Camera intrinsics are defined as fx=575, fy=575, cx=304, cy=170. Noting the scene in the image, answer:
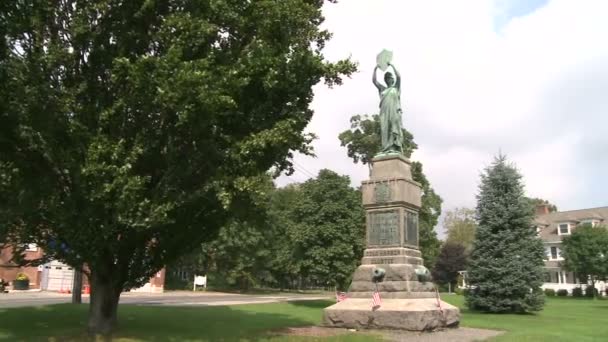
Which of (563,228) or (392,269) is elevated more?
(563,228)

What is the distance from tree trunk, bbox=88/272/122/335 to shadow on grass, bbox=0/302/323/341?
0.95ft

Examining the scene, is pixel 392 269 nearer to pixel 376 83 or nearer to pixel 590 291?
pixel 376 83

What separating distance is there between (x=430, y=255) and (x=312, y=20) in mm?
28511

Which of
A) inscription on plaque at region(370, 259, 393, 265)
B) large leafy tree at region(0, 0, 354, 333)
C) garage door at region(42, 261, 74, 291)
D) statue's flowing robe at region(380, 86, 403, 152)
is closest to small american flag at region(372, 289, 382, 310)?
inscription on plaque at region(370, 259, 393, 265)

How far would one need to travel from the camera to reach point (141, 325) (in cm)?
1538

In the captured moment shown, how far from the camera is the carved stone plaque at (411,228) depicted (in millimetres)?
16266

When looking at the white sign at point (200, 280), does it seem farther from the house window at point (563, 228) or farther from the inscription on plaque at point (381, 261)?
the house window at point (563, 228)

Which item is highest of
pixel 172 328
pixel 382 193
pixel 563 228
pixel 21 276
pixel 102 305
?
pixel 563 228

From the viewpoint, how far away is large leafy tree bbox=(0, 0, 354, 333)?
10.5 m

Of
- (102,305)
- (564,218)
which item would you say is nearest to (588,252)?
(564,218)

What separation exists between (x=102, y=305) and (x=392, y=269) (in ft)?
24.4

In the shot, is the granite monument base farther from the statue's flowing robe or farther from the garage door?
the garage door

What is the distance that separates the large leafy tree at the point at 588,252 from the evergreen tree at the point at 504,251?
93.2 feet

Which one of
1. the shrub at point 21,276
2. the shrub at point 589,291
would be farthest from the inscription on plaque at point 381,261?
the shrub at point 589,291
